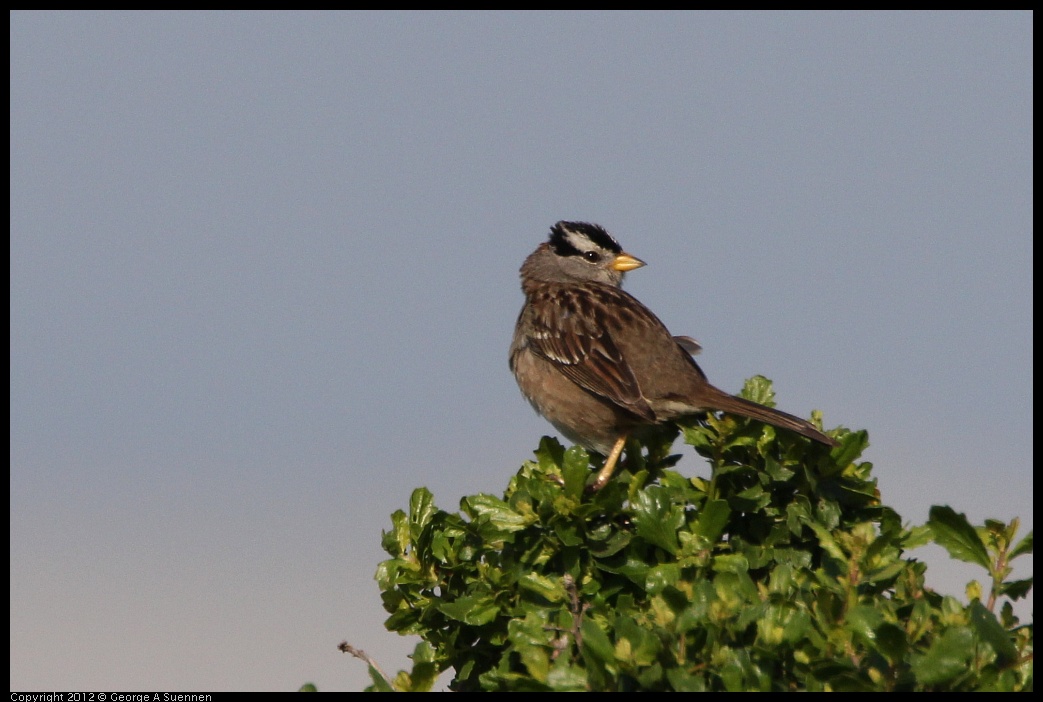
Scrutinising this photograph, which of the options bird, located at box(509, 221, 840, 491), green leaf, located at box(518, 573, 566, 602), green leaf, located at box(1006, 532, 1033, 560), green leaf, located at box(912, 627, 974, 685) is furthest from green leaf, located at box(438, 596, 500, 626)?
green leaf, located at box(1006, 532, 1033, 560)

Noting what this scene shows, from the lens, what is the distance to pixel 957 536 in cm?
426

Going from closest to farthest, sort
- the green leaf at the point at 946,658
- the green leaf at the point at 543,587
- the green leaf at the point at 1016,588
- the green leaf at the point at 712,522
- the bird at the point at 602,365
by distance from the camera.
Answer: the green leaf at the point at 946,658 < the green leaf at the point at 1016,588 < the green leaf at the point at 543,587 < the green leaf at the point at 712,522 < the bird at the point at 602,365

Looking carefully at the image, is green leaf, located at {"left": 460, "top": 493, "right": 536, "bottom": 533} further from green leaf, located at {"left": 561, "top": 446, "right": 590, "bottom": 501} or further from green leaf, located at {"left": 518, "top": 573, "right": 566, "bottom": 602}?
green leaf, located at {"left": 518, "top": 573, "right": 566, "bottom": 602}

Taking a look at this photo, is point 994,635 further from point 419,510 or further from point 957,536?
point 419,510

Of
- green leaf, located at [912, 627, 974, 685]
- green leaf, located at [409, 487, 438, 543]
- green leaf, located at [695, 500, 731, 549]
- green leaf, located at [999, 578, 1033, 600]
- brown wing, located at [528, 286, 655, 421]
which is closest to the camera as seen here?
green leaf, located at [912, 627, 974, 685]

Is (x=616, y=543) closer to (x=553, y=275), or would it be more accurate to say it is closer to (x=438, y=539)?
(x=438, y=539)

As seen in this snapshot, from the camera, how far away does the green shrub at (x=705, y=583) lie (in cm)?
362

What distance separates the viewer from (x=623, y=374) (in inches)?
294

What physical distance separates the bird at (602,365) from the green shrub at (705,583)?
3.82ft

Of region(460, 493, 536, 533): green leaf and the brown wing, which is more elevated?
the brown wing

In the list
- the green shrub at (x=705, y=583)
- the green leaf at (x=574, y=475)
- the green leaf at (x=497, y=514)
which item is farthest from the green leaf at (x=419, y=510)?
the green leaf at (x=574, y=475)

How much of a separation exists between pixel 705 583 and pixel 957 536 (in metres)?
1.08

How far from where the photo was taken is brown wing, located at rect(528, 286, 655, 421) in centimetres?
731

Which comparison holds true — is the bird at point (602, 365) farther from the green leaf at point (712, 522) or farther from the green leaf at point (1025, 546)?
the green leaf at point (1025, 546)
